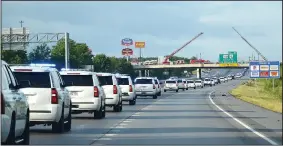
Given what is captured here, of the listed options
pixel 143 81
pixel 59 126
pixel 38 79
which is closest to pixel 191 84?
pixel 143 81

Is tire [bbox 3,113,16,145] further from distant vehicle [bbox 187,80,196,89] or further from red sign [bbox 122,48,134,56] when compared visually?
red sign [bbox 122,48,134,56]

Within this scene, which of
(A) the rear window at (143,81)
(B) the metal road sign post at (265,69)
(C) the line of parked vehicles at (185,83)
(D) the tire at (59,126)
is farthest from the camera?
(C) the line of parked vehicles at (185,83)

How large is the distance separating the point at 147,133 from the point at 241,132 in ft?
9.28

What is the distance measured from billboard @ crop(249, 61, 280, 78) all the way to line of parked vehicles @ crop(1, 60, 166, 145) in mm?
23452

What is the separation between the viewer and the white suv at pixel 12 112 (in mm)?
12094

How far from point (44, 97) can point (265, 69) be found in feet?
124

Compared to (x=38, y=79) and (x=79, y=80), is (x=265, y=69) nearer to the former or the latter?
(x=79, y=80)

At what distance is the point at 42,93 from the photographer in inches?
683

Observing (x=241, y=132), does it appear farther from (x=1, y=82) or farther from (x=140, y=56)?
(x=140, y=56)

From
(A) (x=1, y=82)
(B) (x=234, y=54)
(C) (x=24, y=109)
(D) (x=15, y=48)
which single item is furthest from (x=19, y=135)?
(B) (x=234, y=54)

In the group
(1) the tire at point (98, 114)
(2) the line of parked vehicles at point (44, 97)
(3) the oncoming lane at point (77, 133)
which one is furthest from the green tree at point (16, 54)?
(3) the oncoming lane at point (77, 133)

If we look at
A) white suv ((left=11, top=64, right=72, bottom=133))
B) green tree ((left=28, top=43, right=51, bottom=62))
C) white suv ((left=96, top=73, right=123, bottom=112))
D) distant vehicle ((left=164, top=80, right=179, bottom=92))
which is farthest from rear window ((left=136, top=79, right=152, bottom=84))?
white suv ((left=11, top=64, right=72, bottom=133))

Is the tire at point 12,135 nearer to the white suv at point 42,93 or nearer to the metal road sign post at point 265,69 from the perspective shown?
the white suv at point 42,93

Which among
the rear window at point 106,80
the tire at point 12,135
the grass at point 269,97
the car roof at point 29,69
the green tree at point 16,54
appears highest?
the green tree at point 16,54
